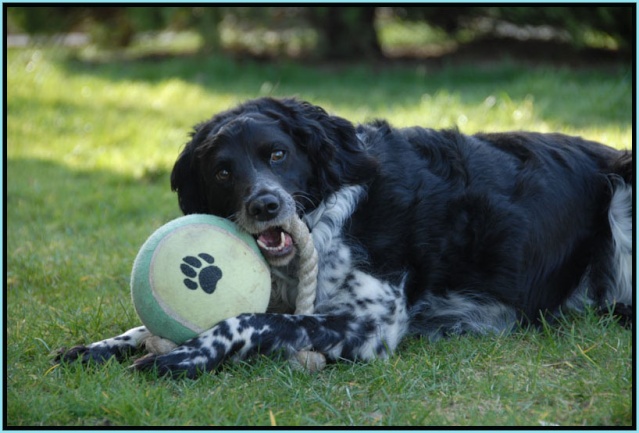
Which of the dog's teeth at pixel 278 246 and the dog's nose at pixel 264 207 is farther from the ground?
the dog's nose at pixel 264 207

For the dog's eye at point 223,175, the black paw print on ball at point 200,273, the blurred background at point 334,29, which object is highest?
the blurred background at point 334,29

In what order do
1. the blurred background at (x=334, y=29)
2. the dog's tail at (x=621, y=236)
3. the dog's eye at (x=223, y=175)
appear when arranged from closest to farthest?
the dog's eye at (x=223, y=175)
the dog's tail at (x=621, y=236)
the blurred background at (x=334, y=29)

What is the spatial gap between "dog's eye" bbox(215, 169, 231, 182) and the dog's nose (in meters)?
0.29

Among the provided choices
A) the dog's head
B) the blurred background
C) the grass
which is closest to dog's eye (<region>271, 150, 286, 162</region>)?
the dog's head

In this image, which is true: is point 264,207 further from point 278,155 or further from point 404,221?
point 404,221

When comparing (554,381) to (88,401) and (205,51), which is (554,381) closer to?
(88,401)

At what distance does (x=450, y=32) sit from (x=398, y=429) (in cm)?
1009

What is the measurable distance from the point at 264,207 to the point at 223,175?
385 mm

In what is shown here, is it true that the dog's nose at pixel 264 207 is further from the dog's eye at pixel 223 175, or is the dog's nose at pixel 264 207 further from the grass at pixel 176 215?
the grass at pixel 176 215

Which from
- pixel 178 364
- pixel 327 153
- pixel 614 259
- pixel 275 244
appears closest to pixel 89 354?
pixel 178 364

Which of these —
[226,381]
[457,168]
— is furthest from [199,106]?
[226,381]

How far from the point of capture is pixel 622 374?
3.32 metres

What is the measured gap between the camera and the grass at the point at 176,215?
10.2 ft

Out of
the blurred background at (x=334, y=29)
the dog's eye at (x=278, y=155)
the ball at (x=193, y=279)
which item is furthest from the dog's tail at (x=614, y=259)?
the blurred background at (x=334, y=29)
